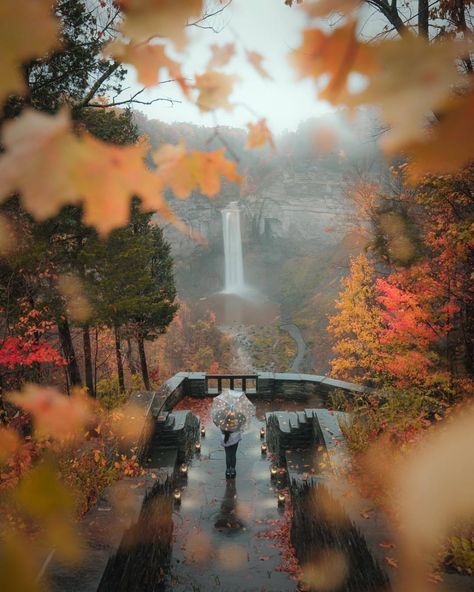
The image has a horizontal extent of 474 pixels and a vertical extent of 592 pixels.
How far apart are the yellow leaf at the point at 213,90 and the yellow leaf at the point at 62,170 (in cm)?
62

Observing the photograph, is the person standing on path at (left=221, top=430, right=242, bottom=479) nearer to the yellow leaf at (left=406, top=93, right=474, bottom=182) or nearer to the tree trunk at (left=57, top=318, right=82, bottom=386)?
the tree trunk at (left=57, top=318, right=82, bottom=386)

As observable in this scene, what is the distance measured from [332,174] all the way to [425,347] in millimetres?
49748

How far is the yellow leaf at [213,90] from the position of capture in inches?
52.7

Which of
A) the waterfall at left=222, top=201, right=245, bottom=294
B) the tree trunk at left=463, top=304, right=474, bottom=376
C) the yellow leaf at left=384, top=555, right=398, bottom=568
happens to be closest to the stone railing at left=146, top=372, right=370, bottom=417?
the tree trunk at left=463, top=304, right=474, bottom=376

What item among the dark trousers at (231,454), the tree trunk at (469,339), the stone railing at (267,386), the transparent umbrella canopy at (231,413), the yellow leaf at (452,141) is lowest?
the stone railing at (267,386)

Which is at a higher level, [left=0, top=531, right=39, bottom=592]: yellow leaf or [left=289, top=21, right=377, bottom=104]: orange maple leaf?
[left=289, top=21, right=377, bottom=104]: orange maple leaf

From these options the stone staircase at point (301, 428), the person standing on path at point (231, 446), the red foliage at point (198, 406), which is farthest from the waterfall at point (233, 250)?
the person standing on path at point (231, 446)

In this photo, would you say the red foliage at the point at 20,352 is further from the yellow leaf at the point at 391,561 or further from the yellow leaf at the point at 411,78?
the yellow leaf at the point at 411,78

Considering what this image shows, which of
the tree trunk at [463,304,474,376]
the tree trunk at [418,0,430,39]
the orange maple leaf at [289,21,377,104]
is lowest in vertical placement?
the tree trunk at [463,304,474,376]

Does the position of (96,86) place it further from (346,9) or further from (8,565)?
(8,565)

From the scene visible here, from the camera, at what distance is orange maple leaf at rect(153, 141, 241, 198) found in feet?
3.42

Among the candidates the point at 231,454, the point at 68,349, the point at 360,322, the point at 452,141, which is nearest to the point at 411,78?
the point at 452,141

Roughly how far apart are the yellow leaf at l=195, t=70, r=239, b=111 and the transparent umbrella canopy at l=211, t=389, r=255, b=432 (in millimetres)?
6296

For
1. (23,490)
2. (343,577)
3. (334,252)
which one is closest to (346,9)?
(23,490)
